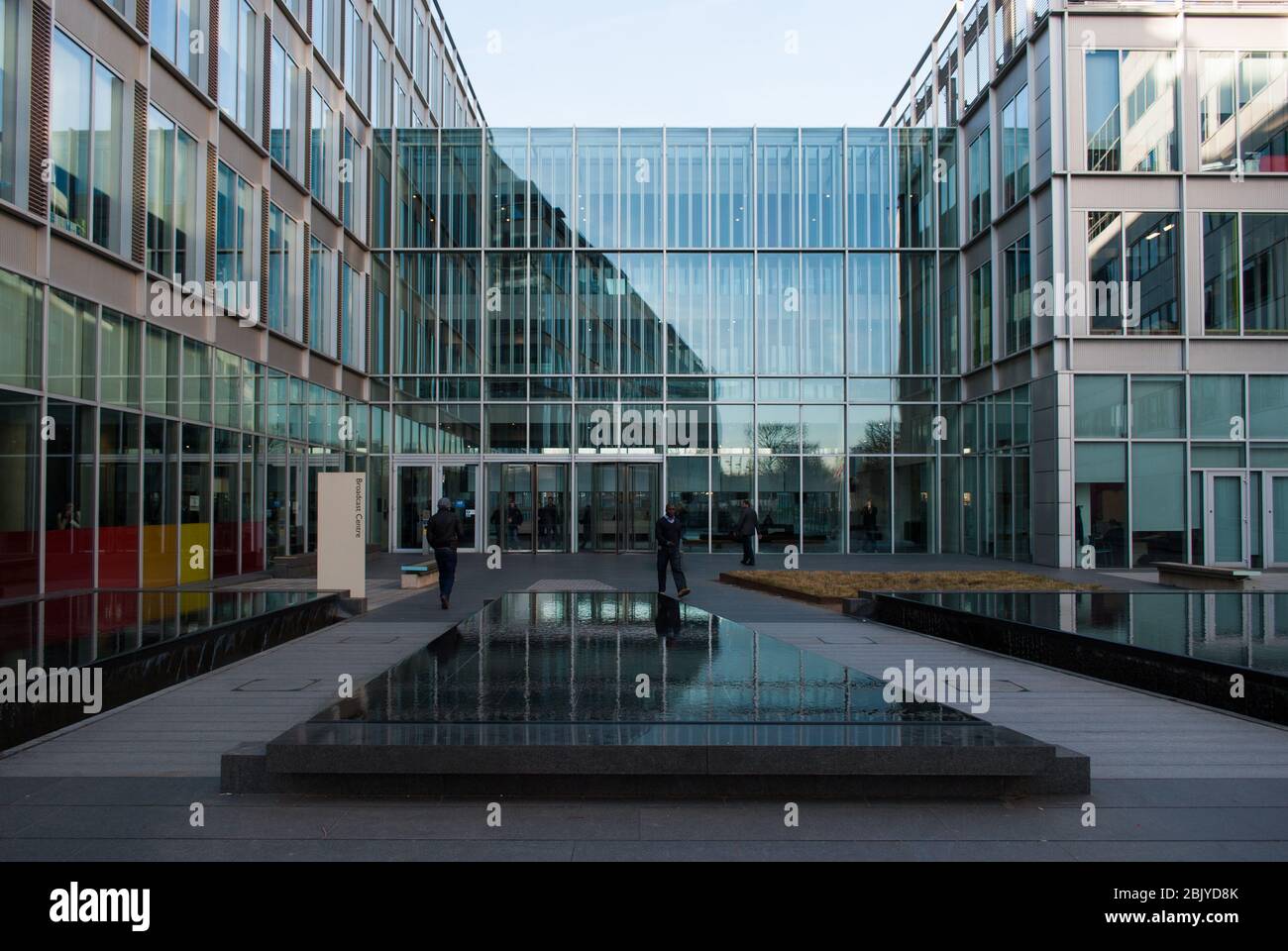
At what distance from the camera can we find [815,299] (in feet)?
100

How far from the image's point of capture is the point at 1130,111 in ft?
75.8

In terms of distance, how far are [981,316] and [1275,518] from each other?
975 centimetres

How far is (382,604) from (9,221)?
8.07 meters

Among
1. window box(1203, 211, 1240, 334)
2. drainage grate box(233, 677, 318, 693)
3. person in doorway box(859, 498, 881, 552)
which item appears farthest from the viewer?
person in doorway box(859, 498, 881, 552)

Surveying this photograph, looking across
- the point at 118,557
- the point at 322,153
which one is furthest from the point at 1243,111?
the point at 118,557

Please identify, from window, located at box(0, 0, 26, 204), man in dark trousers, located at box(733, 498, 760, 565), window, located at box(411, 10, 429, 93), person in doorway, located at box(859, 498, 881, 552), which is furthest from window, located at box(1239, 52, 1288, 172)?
window, located at box(411, 10, 429, 93)

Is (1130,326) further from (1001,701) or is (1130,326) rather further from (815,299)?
(1001,701)

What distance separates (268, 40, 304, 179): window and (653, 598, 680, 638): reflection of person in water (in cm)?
1653

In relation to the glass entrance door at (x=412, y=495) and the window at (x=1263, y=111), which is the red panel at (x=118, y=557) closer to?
the glass entrance door at (x=412, y=495)

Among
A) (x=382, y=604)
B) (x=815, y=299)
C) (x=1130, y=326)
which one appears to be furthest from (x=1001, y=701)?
(x=815, y=299)

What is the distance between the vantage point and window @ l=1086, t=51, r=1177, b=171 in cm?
2295

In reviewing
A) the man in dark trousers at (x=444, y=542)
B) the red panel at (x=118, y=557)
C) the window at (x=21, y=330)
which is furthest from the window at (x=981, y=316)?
the window at (x=21, y=330)

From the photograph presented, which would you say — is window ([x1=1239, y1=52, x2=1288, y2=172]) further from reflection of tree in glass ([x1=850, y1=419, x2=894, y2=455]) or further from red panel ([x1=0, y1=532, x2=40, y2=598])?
red panel ([x1=0, y1=532, x2=40, y2=598])

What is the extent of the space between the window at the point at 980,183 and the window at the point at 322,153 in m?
19.8
